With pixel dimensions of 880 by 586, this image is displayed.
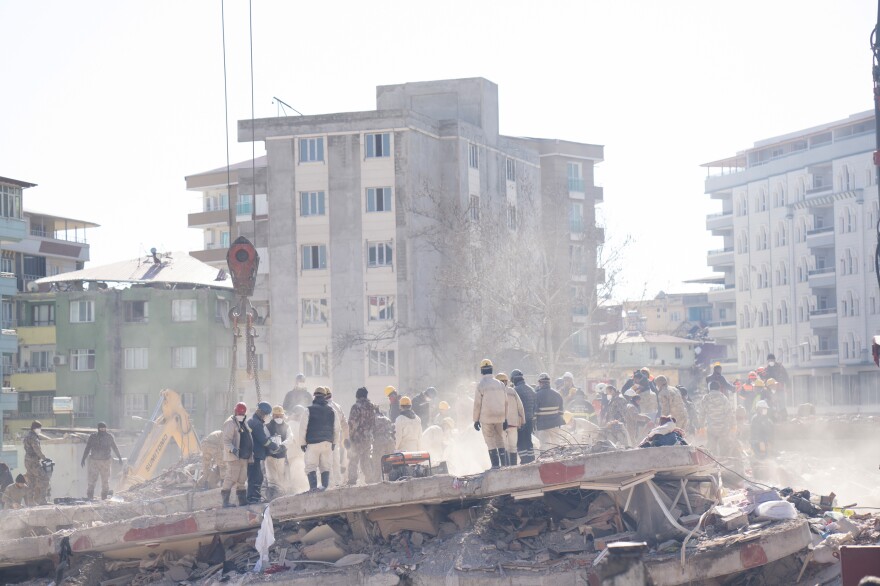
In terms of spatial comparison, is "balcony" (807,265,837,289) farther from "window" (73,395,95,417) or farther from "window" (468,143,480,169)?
"window" (73,395,95,417)

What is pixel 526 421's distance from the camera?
773 inches

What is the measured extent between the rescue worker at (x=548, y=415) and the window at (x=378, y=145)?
31033 millimetres

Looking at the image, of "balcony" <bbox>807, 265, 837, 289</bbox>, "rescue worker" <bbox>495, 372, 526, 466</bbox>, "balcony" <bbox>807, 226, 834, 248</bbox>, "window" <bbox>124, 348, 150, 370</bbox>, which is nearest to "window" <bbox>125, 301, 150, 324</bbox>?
"window" <bbox>124, 348, 150, 370</bbox>

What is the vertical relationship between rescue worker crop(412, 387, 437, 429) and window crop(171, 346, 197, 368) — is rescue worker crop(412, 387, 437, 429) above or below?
below

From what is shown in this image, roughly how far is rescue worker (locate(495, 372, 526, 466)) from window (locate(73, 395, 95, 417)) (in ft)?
143

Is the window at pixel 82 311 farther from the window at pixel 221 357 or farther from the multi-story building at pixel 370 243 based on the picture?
the multi-story building at pixel 370 243

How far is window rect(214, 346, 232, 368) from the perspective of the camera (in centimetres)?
5912

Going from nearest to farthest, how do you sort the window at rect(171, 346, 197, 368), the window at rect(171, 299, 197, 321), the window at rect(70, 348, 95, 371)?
1. the window at rect(171, 346, 197, 368)
2. the window at rect(171, 299, 197, 321)
3. the window at rect(70, 348, 95, 371)

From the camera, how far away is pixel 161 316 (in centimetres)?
5878

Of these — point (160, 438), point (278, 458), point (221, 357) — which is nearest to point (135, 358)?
point (221, 357)

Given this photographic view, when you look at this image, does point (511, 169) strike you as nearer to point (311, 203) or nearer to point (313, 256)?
point (311, 203)

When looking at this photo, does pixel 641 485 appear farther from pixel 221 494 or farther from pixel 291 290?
pixel 291 290

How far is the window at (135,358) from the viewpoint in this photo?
195ft

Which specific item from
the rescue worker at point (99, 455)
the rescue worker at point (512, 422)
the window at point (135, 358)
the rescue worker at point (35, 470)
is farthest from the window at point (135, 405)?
the rescue worker at point (512, 422)
